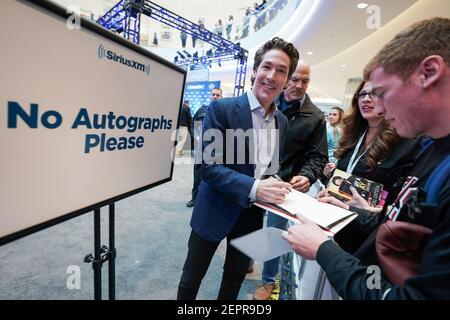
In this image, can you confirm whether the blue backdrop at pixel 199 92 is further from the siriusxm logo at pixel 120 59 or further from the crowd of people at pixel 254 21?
the siriusxm logo at pixel 120 59

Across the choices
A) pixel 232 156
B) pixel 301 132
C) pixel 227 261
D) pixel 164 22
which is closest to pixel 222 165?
pixel 232 156

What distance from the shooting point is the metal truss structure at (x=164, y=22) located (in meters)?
4.48

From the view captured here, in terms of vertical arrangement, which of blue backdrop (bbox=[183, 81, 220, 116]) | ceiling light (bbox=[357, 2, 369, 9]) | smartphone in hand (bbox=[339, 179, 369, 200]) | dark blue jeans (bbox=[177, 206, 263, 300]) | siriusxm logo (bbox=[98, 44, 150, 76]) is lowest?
dark blue jeans (bbox=[177, 206, 263, 300])

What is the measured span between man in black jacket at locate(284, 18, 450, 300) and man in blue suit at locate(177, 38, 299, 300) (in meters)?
0.44

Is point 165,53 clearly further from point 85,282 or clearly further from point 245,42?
point 85,282

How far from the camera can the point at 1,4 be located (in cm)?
43

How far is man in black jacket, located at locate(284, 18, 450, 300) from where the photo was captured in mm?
464

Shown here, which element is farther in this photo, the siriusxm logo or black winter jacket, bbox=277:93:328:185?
black winter jacket, bbox=277:93:328:185

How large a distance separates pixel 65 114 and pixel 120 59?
238mm

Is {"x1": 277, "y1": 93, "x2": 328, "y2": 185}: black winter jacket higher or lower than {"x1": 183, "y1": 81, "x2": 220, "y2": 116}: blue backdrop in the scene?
lower

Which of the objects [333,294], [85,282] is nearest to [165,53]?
[85,282]

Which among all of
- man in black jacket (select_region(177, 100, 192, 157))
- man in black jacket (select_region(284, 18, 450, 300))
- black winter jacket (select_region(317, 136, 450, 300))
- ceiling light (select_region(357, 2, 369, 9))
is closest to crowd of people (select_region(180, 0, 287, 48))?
man in black jacket (select_region(177, 100, 192, 157))

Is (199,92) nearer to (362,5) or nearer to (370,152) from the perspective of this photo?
(362,5)

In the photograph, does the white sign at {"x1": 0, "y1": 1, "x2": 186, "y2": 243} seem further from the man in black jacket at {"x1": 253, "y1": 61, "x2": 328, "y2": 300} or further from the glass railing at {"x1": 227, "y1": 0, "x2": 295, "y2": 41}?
the glass railing at {"x1": 227, "y1": 0, "x2": 295, "y2": 41}
